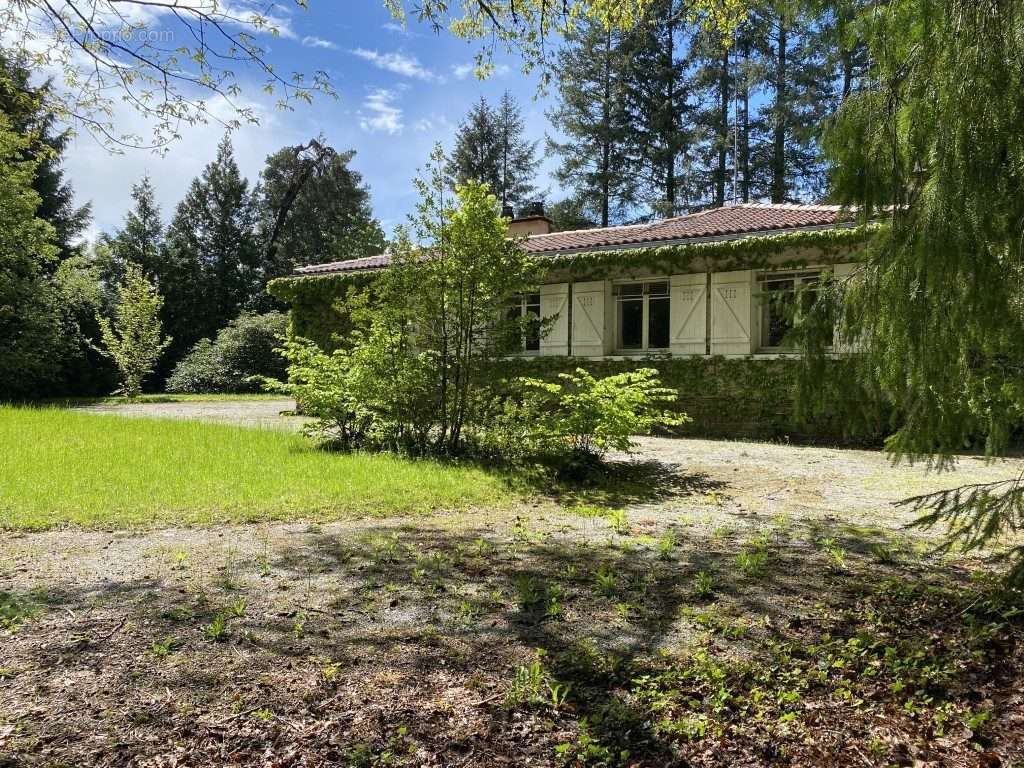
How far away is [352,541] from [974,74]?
4.11 m

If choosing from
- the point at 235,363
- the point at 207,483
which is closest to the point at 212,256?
the point at 235,363

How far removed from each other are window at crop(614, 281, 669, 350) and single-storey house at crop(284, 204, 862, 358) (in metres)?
0.02

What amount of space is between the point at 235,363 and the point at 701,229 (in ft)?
63.6

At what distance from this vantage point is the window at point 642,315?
13.1 meters

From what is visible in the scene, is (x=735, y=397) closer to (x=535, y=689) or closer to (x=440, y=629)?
(x=440, y=629)

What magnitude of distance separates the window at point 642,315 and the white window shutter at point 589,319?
1.24ft

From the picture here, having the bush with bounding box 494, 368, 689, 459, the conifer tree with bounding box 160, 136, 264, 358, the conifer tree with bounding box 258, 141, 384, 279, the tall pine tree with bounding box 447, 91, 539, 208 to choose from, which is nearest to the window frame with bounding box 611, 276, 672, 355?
the bush with bounding box 494, 368, 689, 459

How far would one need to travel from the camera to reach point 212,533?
15.5 ft

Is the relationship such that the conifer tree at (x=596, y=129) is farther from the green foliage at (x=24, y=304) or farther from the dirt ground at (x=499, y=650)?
the dirt ground at (x=499, y=650)

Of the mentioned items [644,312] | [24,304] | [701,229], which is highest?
[701,229]

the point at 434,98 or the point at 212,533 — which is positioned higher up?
the point at 434,98

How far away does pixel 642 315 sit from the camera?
13.3m

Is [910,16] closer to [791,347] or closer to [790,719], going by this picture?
[791,347]

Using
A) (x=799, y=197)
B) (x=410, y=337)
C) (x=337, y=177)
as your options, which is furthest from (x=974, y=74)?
(x=337, y=177)
